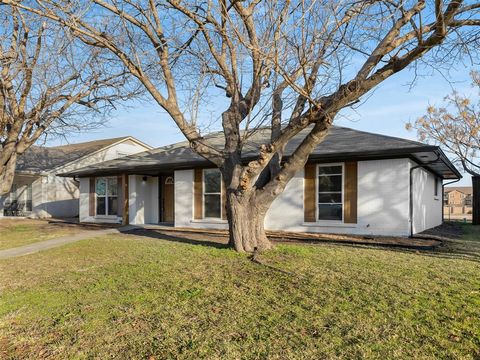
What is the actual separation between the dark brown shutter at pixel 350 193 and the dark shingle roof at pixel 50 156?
63.3 feet

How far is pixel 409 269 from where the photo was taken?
670cm

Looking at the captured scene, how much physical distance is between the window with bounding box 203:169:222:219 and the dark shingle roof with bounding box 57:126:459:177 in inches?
31.0

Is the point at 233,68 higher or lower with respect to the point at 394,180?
higher

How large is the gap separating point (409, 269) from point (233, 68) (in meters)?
5.58

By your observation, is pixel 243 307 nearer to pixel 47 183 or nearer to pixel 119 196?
pixel 119 196

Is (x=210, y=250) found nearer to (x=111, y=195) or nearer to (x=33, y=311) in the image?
(x=33, y=311)

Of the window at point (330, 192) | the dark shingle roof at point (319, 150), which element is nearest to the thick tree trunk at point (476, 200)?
the dark shingle roof at point (319, 150)

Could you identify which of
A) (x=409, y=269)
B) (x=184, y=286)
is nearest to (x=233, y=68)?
(x=184, y=286)

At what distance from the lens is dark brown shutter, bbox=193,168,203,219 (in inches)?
583

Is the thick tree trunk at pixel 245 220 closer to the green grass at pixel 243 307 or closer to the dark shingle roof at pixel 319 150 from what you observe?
the green grass at pixel 243 307

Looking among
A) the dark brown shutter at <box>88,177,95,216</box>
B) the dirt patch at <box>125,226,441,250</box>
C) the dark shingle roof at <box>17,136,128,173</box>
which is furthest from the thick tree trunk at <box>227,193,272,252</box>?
the dark shingle roof at <box>17,136,128,173</box>

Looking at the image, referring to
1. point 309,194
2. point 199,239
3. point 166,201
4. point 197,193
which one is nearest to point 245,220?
point 199,239

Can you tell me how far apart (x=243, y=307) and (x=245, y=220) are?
371 cm

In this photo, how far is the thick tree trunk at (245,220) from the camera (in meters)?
8.31
